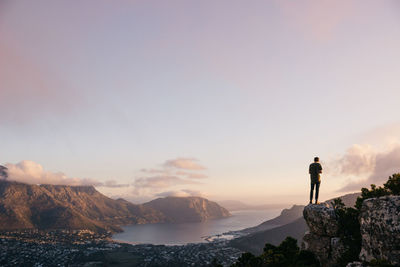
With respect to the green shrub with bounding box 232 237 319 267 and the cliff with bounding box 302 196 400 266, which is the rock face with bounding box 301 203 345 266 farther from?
the green shrub with bounding box 232 237 319 267

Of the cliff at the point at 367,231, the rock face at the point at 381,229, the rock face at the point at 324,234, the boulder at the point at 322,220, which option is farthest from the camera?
the boulder at the point at 322,220

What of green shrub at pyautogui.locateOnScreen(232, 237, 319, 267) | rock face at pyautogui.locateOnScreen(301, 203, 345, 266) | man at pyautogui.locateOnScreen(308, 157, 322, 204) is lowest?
green shrub at pyautogui.locateOnScreen(232, 237, 319, 267)

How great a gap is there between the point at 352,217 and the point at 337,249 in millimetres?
4090

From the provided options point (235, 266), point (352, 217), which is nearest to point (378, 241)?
point (352, 217)

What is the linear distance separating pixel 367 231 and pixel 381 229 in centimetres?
158

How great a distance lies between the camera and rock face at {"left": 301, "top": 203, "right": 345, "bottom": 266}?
90.6 ft

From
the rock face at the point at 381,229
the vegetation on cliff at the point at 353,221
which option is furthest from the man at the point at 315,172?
the rock face at the point at 381,229

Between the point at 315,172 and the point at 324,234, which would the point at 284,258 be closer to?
the point at 324,234

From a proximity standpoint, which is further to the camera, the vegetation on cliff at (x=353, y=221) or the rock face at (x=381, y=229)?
the vegetation on cliff at (x=353, y=221)

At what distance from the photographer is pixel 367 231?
74.5 ft

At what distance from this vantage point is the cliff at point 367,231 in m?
20.5

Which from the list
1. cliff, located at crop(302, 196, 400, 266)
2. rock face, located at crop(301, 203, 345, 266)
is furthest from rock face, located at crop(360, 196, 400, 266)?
Answer: rock face, located at crop(301, 203, 345, 266)

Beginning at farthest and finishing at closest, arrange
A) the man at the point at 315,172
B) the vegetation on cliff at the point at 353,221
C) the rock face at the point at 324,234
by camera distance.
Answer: the man at the point at 315,172 < the rock face at the point at 324,234 < the vegetation on cliff at the point at 353,221

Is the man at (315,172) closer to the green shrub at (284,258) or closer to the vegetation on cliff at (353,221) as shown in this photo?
the vegetation on cliff at (353,221)
